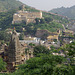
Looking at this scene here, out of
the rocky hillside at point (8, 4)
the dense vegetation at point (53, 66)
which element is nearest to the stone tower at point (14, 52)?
the dense vegetation at point (53, 66)

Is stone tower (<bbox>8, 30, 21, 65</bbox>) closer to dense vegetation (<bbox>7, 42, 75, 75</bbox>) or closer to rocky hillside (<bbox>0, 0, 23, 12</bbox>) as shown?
dense vegetation (<bbox>7, 42, 75, 75</bbox>)

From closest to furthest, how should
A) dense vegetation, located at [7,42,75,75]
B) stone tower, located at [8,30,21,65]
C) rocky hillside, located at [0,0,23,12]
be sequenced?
dense vegetation, located at [7,42,75,75]
stone tower, located at [8,30,21,65]
rocky hillside, located at [0,0,23,12]

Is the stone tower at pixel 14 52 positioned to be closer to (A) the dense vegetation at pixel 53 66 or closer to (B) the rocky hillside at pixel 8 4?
(A) the dense vegetation at pixel 53 66

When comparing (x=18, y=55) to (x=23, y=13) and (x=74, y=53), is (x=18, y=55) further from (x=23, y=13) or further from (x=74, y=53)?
(x=23, y=13)

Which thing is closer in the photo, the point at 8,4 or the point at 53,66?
the point at 53,66

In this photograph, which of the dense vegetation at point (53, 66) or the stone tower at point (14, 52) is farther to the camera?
the stone tower at point (14, 52)

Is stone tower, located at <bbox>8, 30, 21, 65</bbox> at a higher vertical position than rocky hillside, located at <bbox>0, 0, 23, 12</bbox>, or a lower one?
lower

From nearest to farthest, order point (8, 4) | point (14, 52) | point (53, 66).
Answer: point (53, 66)
point (14, 52)
point (8, 4)

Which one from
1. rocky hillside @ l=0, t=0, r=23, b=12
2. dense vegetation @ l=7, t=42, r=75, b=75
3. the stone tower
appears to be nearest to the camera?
dense vegetation @ l=7, t=42, r=75, b=75

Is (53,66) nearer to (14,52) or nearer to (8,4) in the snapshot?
(14,52)

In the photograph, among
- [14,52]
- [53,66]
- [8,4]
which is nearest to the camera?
[53,66]

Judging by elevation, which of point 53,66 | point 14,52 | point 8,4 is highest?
point 8,4

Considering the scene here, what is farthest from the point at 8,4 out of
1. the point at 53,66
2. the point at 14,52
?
the point at 53,66

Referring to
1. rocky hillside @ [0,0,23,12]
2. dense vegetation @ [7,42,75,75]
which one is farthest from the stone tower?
rocky hillside @ [0,0,23,12]
